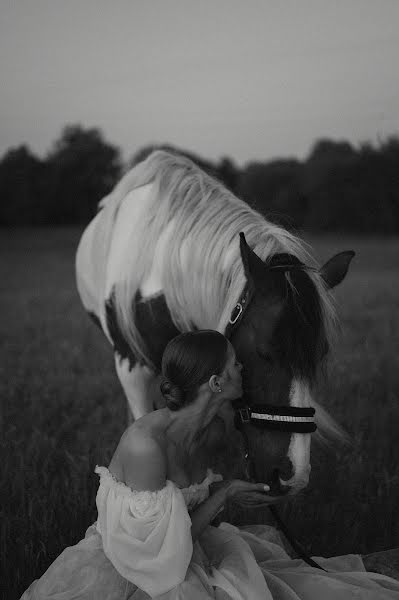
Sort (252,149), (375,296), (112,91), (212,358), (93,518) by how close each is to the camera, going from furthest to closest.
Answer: (375,296) → (252,149) → (112,91) → (93,518) → (212,358)

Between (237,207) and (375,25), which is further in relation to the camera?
(375,25)

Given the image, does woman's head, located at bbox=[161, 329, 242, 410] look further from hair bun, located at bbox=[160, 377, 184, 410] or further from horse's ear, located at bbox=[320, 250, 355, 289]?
horse's ear, located at bbox=[320, 250, 355, 289]

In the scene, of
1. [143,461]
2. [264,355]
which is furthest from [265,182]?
[143,461]

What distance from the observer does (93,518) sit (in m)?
2.46

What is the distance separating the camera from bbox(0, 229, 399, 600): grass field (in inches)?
93.9

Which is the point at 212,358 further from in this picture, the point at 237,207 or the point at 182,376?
the point at 237,207

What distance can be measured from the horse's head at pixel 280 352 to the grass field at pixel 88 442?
0.31 m

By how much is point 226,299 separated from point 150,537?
100cm

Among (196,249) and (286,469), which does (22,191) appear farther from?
(286,469)

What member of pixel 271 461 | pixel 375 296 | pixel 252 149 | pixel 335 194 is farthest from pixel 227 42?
pixel 335 194

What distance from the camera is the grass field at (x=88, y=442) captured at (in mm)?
2385

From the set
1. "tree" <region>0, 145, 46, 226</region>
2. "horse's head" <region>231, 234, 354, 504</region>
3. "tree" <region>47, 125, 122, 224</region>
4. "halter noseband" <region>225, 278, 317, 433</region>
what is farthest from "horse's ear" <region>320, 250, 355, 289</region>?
"tree" <region>0, 145, 46, 226</region>

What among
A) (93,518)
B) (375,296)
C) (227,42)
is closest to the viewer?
(93,518)

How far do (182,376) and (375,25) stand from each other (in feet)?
18.5
